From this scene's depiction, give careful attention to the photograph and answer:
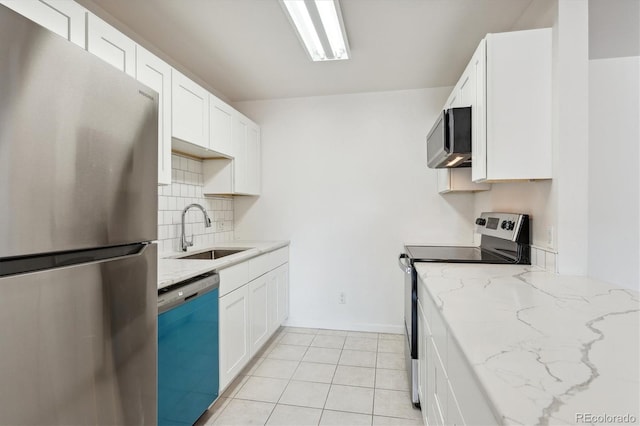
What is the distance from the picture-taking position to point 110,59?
1.54 m

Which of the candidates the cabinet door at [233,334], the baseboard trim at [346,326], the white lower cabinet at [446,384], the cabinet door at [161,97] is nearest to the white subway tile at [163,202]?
the cabinet door at [161,97]

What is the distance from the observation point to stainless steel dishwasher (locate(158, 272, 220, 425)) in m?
1.46

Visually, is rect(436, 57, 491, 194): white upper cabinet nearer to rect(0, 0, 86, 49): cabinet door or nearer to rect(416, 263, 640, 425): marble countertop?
rect(416, 263, 640, 425): marble countertop

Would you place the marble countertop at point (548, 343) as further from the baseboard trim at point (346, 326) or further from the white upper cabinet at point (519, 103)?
the baseboard trim at point (346, 326)

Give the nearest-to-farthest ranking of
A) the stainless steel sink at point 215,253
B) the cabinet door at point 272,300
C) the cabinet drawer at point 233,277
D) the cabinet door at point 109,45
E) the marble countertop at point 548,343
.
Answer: the marble countertop at point 548,343 < the cabinet door at point 109,45 < the cabinet drawer at point 233,277 < the stainless steel sink at point 215,253 < the cabinet door at point 272,300

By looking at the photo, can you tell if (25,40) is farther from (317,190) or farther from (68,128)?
(317,190)

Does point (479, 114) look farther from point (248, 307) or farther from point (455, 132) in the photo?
point (248, 307)

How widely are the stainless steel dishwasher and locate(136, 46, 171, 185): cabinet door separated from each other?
0.72 metres

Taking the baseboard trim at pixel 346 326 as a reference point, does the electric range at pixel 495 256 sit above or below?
above

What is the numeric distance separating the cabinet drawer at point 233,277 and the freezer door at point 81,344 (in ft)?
2.84

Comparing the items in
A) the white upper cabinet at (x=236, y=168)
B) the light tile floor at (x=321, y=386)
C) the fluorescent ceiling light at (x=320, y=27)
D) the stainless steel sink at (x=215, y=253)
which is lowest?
the light tile floor at (x=321, y=386)

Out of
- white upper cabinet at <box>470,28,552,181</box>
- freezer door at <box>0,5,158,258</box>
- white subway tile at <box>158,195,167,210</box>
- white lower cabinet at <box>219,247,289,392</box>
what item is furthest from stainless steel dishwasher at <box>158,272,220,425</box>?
white upper cabinet at <box>470,28,552,181</box>

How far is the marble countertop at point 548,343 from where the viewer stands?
54 cm

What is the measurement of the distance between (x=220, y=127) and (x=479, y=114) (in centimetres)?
196
